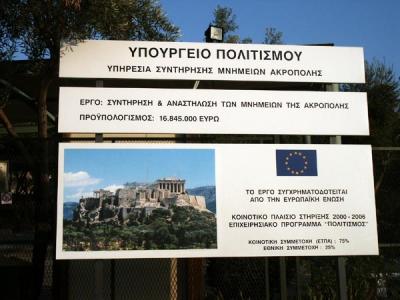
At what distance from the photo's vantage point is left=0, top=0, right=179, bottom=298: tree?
6.86 metres

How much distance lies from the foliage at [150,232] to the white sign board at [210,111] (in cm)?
108

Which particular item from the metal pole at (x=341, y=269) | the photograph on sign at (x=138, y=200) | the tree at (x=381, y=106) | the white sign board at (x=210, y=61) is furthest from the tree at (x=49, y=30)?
the tree at (x=381, y=106)

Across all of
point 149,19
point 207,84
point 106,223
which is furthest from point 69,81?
point 106,223

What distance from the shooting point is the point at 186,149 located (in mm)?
6840

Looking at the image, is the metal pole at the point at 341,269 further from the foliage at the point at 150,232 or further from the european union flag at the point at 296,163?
the foliage at the point at 150,232

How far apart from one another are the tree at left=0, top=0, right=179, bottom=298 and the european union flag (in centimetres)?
282

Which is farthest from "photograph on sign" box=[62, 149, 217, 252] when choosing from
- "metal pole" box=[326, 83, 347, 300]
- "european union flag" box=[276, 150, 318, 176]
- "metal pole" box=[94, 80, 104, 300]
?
"metal pole" box=[326, 83, 347, 300]

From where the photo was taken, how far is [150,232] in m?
6.75

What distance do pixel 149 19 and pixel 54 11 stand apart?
1.65 meters

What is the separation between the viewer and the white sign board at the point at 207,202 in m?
6.67

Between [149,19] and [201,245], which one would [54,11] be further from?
[201,245]

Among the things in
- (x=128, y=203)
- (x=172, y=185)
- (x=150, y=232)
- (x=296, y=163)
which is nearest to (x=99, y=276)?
(x=150, y=232)

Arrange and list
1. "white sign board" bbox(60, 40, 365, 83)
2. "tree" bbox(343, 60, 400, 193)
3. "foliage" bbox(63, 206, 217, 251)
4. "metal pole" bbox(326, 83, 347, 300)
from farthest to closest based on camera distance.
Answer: "tree" bbox(343, 60, 400, 193) < "metal pole" bbox(326, 83, 347, 300) < "white sign board" bbox(60, 40, 365, 83) < "foliage" bbox(63, 206, 217, 251)

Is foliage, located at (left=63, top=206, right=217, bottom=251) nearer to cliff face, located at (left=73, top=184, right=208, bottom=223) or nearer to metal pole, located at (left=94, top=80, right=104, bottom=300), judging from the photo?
cliff face, located at (left=73, top=184, right=208, bottom=223)
